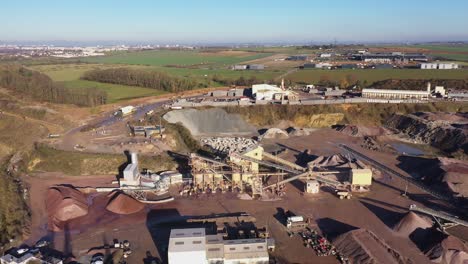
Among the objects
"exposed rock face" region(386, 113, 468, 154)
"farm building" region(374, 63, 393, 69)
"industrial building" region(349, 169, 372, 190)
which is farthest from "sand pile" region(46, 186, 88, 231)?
"farm building" region(374, 63, 393, 69)

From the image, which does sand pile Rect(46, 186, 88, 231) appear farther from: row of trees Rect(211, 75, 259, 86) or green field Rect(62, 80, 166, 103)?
row of trees Rect(211, 75, 259, 86)

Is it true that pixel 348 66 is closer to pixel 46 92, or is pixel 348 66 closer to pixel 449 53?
pixel 449 53

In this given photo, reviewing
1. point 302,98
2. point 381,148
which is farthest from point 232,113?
point 381,148

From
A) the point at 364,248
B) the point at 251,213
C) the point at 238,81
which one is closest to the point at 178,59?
the point at 238,81

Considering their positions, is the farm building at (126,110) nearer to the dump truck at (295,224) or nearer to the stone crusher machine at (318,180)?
the stone crusher machine at (318,180)

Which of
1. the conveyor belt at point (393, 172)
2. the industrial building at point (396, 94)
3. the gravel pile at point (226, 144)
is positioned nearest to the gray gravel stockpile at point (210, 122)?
the gravel pile at point (226, 144)
